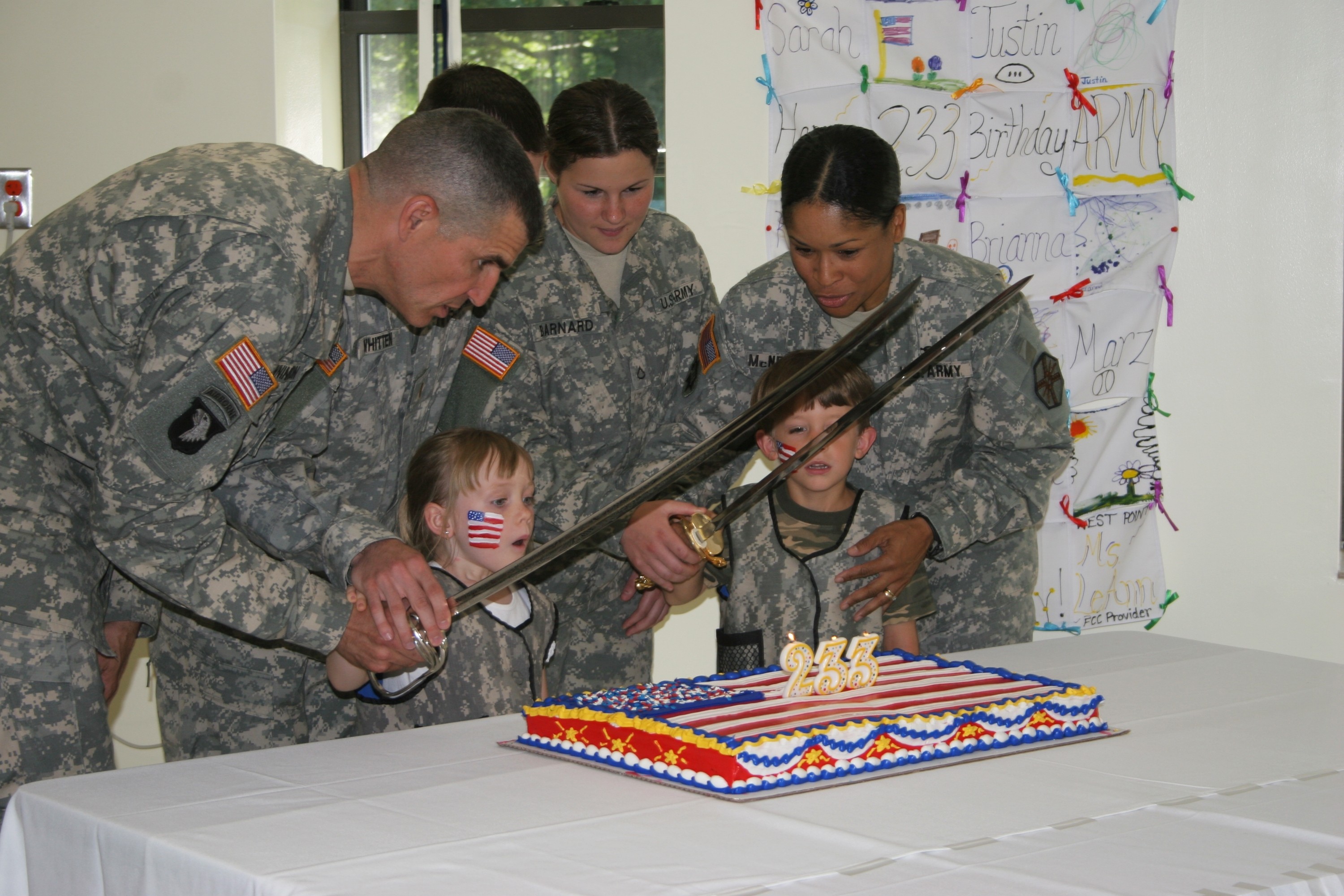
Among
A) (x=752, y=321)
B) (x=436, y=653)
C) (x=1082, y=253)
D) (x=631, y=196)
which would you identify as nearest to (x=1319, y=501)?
(x=1082, y=253)

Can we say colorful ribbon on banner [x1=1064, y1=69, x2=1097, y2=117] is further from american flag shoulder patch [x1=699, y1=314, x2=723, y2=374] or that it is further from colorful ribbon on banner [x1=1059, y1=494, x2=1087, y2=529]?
american flag shoulder patch [x1=699, y1=314, x2=723, y2=374]

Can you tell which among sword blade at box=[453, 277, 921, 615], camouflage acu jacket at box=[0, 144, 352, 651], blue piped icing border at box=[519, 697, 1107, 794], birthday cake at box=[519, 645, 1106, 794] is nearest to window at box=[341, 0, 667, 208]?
sword blade at box=[453, 277, 921, 615]

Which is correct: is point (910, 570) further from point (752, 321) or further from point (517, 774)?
point (517, 774)

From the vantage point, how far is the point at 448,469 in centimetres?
217

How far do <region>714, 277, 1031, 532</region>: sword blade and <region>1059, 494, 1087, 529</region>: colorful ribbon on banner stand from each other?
133cm

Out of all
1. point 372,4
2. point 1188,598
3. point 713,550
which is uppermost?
point 372,4

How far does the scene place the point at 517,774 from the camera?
4.56ft

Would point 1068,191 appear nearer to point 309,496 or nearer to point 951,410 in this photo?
point 951,410

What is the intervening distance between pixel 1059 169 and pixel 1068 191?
0.24 ft

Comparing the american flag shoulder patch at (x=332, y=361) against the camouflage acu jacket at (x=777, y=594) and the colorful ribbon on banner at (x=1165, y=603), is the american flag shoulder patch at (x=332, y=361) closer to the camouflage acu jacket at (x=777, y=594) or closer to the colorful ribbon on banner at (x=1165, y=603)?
the camouflage acu jacket at (x=777, y=594)

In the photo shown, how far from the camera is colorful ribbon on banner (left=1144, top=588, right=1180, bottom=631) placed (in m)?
3.62

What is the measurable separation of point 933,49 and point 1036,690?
239 cm

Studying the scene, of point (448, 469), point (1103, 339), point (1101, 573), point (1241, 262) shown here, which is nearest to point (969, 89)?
point (1103, 339)

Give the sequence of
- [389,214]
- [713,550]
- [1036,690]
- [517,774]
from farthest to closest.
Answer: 1. [713,550]
2. [389,214]
3. [1036,690]
4. [517,774]
